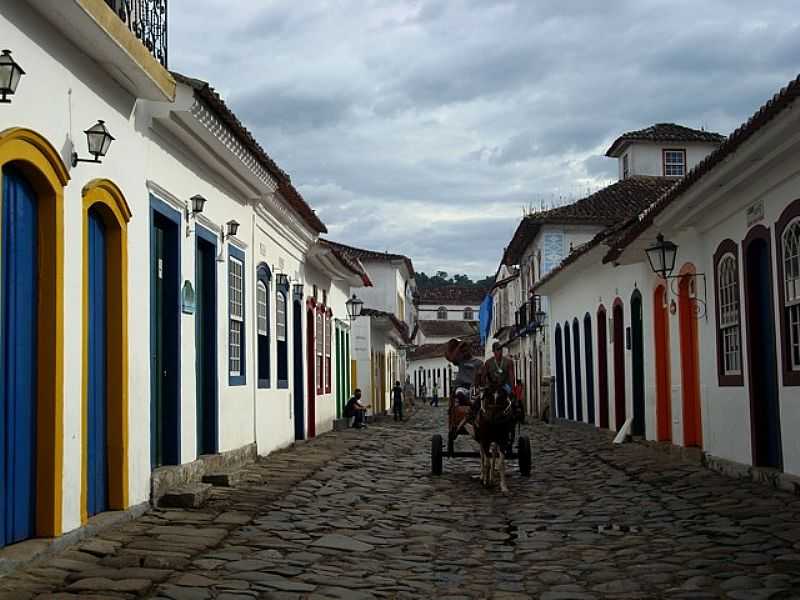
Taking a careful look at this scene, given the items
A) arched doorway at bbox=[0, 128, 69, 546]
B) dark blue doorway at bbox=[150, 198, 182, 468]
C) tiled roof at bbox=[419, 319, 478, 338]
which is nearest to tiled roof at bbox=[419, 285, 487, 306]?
tiled roof at bbox=[419, 319, 478, 338]

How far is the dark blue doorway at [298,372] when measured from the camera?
17.8m

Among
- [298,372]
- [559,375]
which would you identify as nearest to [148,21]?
[298,372]

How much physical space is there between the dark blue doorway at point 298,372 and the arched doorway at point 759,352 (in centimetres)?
822

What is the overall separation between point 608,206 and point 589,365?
406 inches

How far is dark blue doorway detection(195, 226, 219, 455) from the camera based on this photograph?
1134cm

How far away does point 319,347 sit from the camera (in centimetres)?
2114

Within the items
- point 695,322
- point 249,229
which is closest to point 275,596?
point 249,229

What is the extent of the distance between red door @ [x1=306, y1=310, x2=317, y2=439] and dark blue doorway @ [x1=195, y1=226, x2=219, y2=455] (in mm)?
7607

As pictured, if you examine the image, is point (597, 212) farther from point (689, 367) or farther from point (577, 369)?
point (689, 367)

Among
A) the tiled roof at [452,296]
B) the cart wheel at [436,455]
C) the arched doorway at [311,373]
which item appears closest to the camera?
the cart wheel at [436,455]

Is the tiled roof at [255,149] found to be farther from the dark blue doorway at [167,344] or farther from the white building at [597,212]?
the white building at [597,212]

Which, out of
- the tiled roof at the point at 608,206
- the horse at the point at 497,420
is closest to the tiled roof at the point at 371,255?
the tiled roof at the point at 608,206

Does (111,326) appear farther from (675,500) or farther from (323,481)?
(675,500)

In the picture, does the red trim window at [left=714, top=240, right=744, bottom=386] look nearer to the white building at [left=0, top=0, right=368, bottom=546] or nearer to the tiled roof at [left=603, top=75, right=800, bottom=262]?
the tiled roof at [left=603, top=75, right=800, bottom=262]
